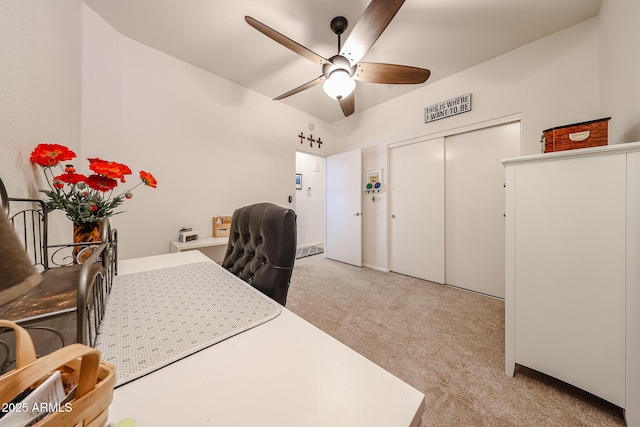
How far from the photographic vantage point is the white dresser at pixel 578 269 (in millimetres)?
1000

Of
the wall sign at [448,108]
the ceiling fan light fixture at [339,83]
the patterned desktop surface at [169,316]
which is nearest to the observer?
the patterned desktop surface at [169,316]

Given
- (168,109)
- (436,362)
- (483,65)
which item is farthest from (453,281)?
(168,109)

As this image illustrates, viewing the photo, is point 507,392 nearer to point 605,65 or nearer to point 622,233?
point 622,233

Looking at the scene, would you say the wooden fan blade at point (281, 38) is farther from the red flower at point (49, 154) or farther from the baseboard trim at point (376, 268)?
the baseboard trim at point (376, 268)

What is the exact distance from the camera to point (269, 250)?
1.02 meters

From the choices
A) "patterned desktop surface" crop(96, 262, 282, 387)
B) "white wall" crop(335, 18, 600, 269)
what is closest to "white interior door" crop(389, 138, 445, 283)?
"white wall" crop(335, 18, 600, 269)

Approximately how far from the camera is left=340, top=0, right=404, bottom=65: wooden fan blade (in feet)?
4.08

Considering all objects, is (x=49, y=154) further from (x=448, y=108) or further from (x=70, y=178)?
(x=448, y=108)

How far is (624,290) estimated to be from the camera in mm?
1009

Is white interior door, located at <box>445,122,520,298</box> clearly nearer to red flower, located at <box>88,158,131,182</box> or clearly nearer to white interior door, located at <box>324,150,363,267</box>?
white interior door, located at <box>324,150,363,267</box>

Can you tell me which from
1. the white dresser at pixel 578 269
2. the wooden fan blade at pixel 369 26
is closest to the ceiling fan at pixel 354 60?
the wooden fan blade at pixel 369 26

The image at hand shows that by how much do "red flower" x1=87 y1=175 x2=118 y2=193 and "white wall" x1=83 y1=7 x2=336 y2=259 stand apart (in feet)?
3.97

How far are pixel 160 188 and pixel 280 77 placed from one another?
1.80 m

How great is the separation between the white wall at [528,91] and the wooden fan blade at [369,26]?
60.3 inches
